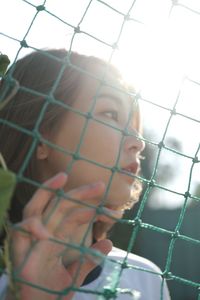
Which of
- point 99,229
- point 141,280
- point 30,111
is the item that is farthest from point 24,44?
point 141,280

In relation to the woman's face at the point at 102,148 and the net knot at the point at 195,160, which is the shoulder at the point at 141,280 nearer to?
the woman's face at the point at 102,148

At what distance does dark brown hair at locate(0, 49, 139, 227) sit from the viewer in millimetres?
1043

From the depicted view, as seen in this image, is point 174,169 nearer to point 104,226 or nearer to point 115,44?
point 104,226

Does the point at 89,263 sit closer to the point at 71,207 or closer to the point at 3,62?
the point at 71,207

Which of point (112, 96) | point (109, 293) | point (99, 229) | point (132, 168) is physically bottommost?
point (109, 293)

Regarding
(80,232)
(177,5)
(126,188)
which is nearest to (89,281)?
(80,232)

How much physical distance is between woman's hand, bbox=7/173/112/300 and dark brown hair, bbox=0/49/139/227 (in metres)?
0.23

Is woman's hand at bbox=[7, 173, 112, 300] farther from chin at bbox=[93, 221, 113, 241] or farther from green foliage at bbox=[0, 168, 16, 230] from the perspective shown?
chin at bbox=[93, 221, 113, 241]

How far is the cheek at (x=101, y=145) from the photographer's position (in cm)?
99

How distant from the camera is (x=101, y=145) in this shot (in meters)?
0.99

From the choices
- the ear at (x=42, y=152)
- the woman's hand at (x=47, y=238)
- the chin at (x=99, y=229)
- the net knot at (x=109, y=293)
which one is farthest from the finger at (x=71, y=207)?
the chin at (x=99, y=229)

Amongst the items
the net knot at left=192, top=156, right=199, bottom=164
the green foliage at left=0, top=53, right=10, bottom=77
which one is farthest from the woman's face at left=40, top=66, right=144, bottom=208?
the green foliage at left=0, top=53, right=10, bottom=77

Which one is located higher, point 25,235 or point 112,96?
point 112,96

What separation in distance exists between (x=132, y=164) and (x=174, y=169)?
5906 mm
